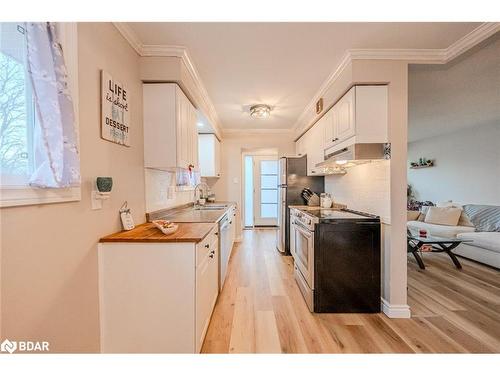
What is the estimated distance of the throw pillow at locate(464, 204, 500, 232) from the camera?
366 cm

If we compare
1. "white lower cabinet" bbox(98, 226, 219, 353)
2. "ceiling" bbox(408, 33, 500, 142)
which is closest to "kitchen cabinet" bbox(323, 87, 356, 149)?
"ceiling" bbox(408, 33, 500, 142)

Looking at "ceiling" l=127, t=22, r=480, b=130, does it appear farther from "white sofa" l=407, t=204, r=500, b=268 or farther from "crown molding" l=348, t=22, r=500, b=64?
"white sofa" l=407, t=204, r=500, b=268

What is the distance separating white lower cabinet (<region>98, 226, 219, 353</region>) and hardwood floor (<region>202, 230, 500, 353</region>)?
0.36 metres

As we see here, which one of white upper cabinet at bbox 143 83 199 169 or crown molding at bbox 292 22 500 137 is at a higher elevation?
crown molding at bbox 292 22 500 137

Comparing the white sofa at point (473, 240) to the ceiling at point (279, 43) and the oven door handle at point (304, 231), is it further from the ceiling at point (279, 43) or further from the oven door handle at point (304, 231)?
the ceiling at point (279, 43)

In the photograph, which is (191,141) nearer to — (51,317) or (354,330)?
(51,317)

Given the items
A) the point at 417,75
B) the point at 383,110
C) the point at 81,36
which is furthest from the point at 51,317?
the point at 417,75

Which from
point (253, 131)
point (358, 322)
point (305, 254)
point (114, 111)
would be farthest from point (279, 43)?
point (253, 131)

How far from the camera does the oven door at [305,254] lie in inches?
85.4

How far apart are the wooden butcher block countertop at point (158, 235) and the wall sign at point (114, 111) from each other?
26.5 inches

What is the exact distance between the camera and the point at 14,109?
946mm

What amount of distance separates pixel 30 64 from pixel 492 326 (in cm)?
360

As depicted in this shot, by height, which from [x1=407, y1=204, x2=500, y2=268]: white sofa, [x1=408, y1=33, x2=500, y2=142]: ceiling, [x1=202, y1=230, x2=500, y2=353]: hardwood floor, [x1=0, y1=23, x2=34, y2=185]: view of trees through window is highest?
[x1=408, y1=33, x2=500, y2=142]: ceiling

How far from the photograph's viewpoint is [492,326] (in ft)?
6.24
